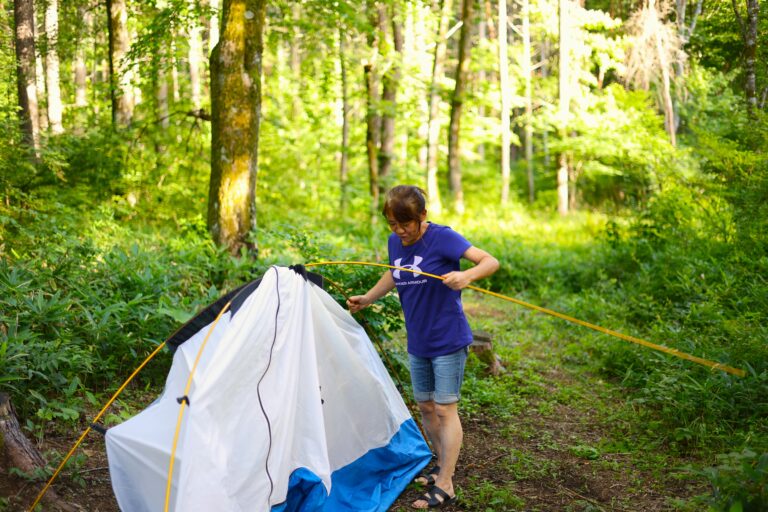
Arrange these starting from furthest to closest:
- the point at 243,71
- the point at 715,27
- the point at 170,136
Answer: the point at 170,136
the point at 715,27
the point at 243,71

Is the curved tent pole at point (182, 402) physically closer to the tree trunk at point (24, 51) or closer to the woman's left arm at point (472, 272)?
the woman's left arm at point (472, 272)

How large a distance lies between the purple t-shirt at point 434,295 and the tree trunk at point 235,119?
3539 millimetres

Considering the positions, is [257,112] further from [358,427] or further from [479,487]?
[479,487]

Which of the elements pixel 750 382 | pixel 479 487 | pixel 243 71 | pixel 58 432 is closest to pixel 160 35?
pixel 243 71

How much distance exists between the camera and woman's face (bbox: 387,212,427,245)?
3324 mm

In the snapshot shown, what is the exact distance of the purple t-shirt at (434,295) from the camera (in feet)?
11.0

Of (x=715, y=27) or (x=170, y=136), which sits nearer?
(x=715, y=27)

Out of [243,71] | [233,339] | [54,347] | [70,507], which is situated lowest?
[70,507]

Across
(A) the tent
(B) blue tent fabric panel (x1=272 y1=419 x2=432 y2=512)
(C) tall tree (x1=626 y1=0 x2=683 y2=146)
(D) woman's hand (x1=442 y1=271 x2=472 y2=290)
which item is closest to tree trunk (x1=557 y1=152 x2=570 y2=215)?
(C) tall tree (x1=626 y1=0 x2=683 y2=146)

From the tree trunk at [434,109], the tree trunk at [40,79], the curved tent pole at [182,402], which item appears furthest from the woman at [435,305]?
the tree trunk at [434,109]

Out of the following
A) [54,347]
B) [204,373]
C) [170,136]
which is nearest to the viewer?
[204,373]

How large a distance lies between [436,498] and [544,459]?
101cm

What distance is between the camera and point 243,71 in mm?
6449

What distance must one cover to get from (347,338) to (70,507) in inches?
64.1
